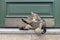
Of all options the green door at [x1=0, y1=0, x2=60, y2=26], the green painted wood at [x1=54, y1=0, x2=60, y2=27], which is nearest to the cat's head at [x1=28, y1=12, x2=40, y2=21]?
the green door at [x1=0, y1=0, x2=60, y2=26]

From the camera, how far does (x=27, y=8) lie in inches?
174

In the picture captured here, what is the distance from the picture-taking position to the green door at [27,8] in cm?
439

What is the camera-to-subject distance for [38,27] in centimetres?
410

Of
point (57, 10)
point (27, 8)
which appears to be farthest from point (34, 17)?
point (57, 10)

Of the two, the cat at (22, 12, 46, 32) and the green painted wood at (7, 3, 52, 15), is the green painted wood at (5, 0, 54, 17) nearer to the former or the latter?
the green painted wood at (7, 3, 52, 15)

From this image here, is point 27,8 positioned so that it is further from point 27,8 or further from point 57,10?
point 57,10

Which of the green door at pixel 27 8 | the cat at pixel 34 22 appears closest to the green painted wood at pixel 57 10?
the green door at pixel 27 8

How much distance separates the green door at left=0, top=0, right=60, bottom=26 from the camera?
4.39 m

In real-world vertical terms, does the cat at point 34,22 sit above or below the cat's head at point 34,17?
below

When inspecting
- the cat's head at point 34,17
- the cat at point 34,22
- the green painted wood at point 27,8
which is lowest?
the cat at point 34,22

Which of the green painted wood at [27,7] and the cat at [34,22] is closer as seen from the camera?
the cat at [34,22]

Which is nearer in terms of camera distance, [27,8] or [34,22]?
[34,22]

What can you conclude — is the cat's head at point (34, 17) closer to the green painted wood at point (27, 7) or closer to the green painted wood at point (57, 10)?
the green painted wood at point (27, 7)

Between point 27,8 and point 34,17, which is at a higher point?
point 27,8
